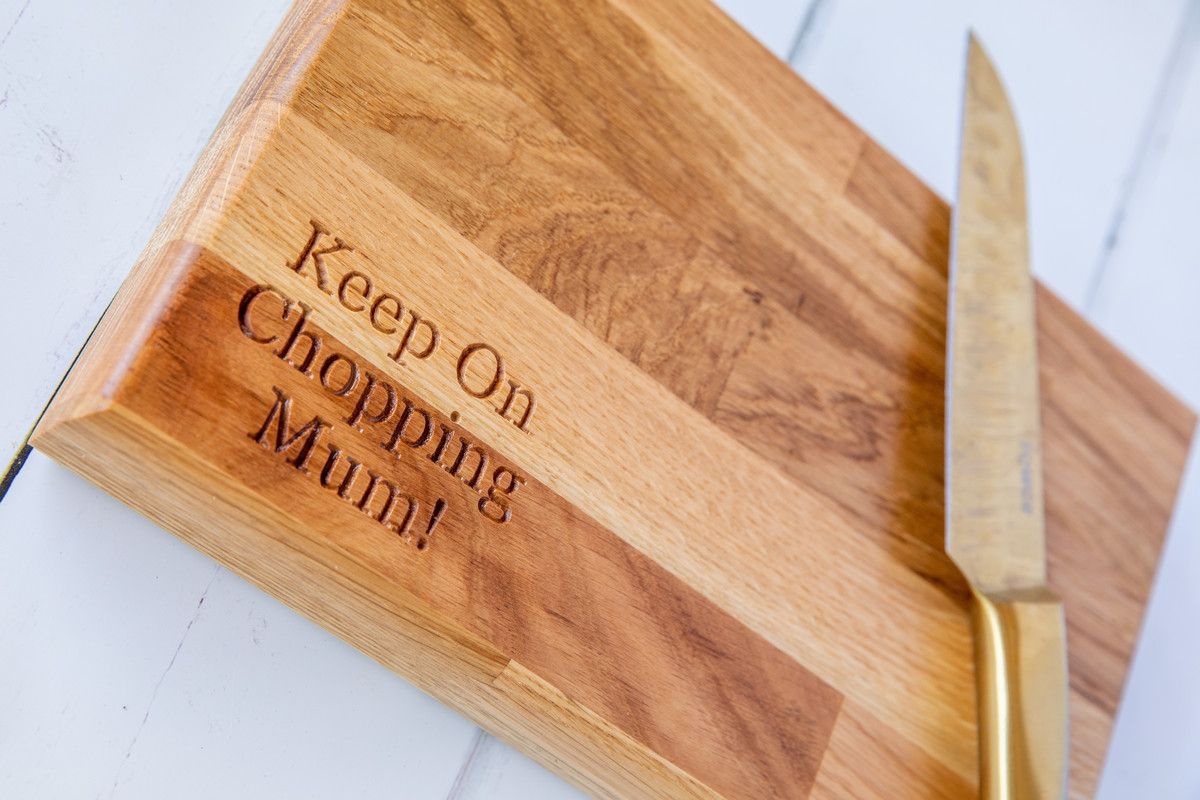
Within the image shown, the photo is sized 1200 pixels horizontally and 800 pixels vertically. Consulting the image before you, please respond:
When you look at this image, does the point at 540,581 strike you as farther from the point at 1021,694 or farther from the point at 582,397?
the point at 1021,694

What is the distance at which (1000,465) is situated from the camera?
1.70ft

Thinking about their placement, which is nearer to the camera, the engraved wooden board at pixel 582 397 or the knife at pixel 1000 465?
the engraved wooden board at pixel 582 397

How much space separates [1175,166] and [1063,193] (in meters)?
0.15

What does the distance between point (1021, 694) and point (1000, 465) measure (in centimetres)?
13

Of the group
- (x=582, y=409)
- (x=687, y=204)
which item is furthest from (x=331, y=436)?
(x=687, y=204)

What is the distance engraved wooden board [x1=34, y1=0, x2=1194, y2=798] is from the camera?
360 millimetres

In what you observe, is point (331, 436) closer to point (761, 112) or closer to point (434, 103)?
point (434, 103)

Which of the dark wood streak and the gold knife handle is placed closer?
the dark wood streak

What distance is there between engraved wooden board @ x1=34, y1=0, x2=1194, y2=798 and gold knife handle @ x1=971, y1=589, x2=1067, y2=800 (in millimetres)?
21

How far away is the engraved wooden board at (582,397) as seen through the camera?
1.18 feet

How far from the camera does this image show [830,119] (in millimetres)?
544

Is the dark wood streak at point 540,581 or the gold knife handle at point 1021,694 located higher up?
the gold knife handle at point 1021,694

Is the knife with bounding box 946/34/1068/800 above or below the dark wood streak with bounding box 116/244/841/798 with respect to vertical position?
above

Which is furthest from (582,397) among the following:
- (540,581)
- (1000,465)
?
(1000,465)
